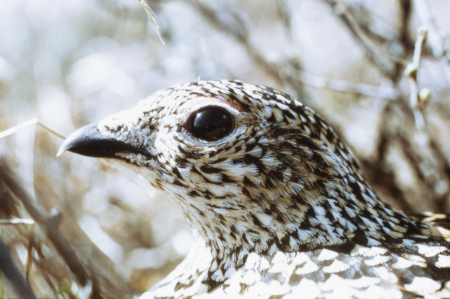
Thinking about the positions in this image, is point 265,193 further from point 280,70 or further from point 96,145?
point 280,70

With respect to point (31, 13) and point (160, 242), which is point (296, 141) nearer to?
point (31, 13)

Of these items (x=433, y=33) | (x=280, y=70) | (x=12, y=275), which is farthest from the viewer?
(x=280, y=70)

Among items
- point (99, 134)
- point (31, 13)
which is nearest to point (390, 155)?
point (99, 134)

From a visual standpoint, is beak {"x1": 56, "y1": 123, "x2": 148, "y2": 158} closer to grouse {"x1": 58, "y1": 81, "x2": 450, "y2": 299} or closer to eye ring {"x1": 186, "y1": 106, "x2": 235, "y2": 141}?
grouse {"x1": 58, "y1": 81, "x2": 450, "y2": 299}

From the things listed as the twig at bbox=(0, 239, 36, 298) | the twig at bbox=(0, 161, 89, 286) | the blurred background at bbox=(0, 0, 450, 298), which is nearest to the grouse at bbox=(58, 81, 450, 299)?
the twig at bbox=(0, 161, 89, 286)

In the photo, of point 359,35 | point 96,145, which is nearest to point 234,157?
point 96,145

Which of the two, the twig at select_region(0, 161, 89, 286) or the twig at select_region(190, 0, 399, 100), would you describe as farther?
the twig at select_region(190, 0, 399, 100)

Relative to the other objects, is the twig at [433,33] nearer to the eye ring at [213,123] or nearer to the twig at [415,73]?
the twig at [415,73]

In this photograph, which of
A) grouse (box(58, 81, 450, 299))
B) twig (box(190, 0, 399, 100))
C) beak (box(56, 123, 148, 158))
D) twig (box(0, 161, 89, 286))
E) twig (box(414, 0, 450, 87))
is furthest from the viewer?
twig (box(190, 0, 399, 100))
